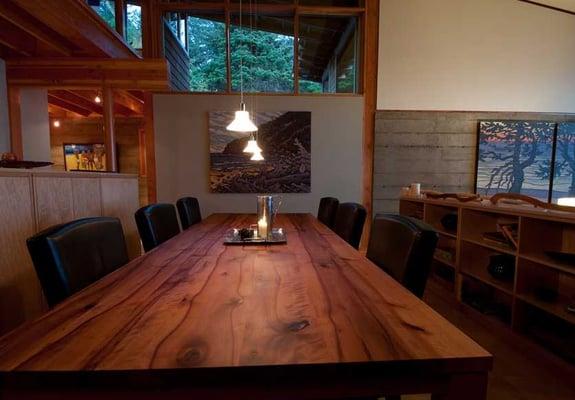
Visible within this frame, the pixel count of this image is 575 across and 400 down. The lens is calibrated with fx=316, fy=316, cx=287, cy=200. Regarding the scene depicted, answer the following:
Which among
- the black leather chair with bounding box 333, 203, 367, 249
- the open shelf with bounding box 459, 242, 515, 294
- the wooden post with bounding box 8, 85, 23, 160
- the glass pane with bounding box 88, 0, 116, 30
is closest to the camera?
the black leather chair with bounding box 333, 203, 367, 249

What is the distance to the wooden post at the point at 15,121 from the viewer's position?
387 cm

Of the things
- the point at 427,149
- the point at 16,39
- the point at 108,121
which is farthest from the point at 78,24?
the point at 427,149

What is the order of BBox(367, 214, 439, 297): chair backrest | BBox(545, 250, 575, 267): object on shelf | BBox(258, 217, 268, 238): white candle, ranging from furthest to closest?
BBox(545, 250, 575, 267): object on shelf, BBox(258, 217, 268, 238): white candle, BBox(367, 214, 439, 297): chair backrest

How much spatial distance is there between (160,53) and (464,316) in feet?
15.4

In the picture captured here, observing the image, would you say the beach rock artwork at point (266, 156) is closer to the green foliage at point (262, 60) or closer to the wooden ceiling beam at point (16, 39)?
the green foliage at point (262, 60)

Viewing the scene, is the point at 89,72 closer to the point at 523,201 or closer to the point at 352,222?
the point at 352,222

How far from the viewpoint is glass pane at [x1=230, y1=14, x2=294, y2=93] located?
4438 millimetres

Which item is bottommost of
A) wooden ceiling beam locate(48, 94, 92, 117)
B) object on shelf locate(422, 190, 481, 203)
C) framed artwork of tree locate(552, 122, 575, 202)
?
object on shelf locate(422, 190, 481, 203)

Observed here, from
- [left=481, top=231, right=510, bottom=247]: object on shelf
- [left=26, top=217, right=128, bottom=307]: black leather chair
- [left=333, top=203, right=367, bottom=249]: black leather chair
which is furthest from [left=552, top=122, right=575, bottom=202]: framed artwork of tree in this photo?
[left=26, top=217, right=128, bottom=307]: black leather chair

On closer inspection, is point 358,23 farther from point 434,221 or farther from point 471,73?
point 434,221

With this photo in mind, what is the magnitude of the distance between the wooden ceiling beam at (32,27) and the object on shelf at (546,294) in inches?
177

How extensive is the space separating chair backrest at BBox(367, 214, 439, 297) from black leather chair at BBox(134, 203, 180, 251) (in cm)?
125

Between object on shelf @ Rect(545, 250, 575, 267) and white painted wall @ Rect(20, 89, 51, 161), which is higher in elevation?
white painted wall @ Rect(20, 89, 51, 161)

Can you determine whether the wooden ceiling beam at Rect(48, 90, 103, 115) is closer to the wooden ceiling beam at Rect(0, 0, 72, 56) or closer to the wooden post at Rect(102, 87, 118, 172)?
the wooden ceiling beam at Rect(0, 0, 72, 56)
